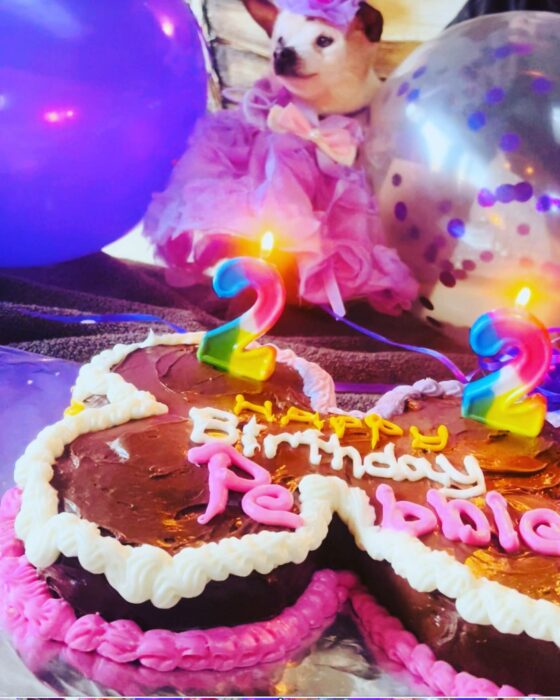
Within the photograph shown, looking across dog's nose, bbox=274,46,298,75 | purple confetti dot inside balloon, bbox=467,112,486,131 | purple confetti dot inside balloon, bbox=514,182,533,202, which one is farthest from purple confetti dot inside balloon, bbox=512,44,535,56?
dog's nose, bbox=274,46,298,75

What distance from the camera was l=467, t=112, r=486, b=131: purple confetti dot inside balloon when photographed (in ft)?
5.44

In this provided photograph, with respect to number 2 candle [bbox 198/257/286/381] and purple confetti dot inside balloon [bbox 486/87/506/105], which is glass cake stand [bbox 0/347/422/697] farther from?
purple confetti dot inside balloon [bbox 486/87/506/105]

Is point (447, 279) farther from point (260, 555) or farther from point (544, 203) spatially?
point (260, 555)

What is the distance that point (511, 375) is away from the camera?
1305mm

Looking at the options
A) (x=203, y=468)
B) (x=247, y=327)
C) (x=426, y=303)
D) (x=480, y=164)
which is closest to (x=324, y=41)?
(x=480, y=164)

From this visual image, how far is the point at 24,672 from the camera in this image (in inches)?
38.1

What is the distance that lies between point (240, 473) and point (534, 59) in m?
1.03

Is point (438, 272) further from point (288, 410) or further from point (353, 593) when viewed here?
point (353, 593)

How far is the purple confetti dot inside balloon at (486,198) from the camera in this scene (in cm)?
165

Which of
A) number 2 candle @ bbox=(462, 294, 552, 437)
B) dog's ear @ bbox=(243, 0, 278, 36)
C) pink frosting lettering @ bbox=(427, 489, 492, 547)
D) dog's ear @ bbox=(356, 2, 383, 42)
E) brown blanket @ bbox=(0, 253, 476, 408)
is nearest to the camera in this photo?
pink frosting lettering @ bbox=(427, 489, 492, 547)

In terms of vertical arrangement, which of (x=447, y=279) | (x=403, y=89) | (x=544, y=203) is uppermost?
(x=403, y=89)

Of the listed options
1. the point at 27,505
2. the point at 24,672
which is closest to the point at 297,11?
the point at 27,505

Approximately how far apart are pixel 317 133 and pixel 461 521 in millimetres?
1133

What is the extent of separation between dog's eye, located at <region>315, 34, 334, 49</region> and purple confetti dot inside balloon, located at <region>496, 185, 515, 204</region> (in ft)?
1.90
